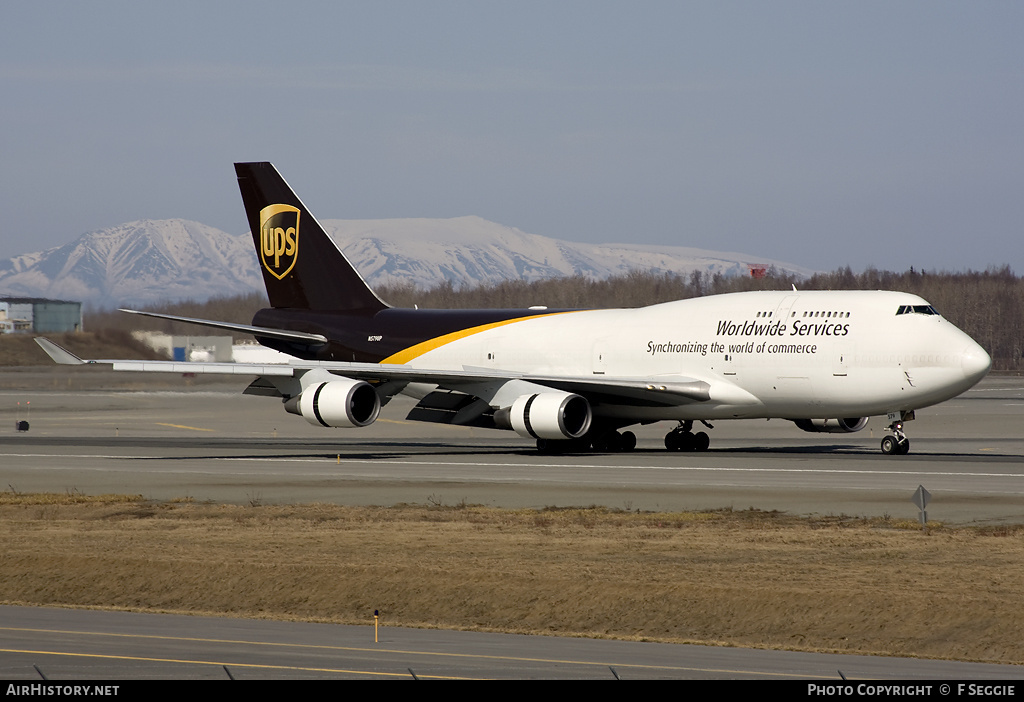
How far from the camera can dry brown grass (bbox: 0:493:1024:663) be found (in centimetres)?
1708

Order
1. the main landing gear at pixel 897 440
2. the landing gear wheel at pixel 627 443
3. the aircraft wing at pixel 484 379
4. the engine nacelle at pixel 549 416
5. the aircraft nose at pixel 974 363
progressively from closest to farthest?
the aircraft nose at pixel 974 363 < the main landing gear at pixel 897 440 < the engine nacelle at pixel 549 416 < the aircraft wing at pixel 484 379 < the landing gear wheel at pixel 627 443

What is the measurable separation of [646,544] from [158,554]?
8.25 metres

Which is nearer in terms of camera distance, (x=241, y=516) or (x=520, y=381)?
(x=241, y=516)

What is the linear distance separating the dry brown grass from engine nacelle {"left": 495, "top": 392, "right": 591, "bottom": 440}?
1362cm

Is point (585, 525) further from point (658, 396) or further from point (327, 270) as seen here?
point (327, 270)

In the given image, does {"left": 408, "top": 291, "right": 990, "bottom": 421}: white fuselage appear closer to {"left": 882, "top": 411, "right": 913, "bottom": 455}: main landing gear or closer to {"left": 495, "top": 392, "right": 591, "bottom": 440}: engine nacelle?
{"left": 882, "top": 411, "right": 913, "bottom": 455}: main landing gear

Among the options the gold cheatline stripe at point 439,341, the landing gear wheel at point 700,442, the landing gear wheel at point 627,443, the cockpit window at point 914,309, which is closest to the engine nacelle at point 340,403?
the gold cheatline stripe at point 439,341

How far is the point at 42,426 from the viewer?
6084cm

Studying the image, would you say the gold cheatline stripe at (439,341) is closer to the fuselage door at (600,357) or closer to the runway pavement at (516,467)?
the fuselage door at (600,357)

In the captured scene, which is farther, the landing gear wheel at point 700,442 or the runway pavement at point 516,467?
the landing gear wheel at point 700,442

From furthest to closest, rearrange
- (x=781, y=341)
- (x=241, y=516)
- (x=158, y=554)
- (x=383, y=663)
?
(x=781, y=341) → (x=241, y=516) → (x=158, y=554) → (x=383, y=663)

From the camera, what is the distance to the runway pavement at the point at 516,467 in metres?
29.6

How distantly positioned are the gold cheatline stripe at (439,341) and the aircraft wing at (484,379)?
15.3 feet
